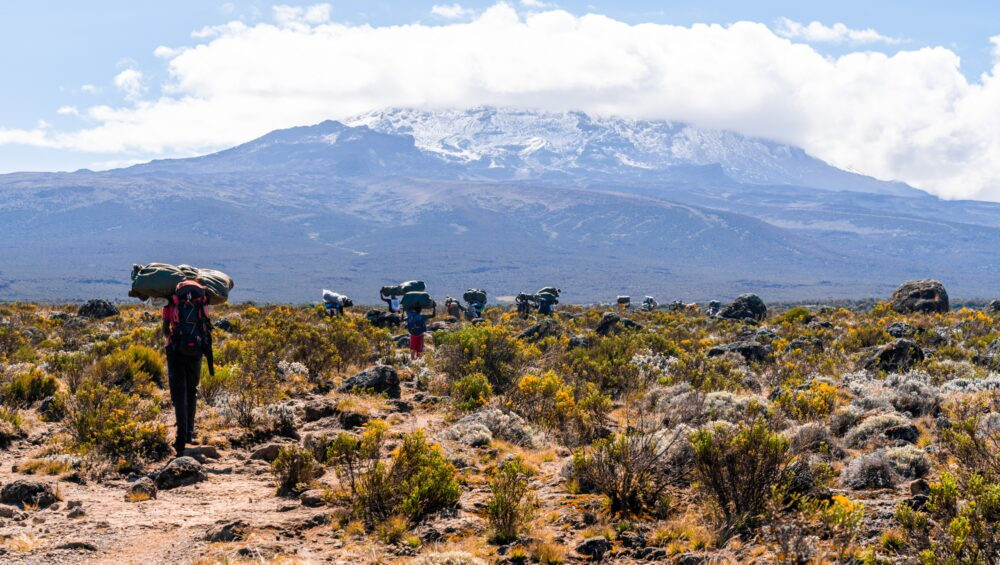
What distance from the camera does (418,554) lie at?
236 inches

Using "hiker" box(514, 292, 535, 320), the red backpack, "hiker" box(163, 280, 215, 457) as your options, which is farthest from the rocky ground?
"hiker" box(514, 292, 535, 320)

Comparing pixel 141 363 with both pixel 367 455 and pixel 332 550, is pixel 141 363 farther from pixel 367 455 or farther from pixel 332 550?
pixel 332 550

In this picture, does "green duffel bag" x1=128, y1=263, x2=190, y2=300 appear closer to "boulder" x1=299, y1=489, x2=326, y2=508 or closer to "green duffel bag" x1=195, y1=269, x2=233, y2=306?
"green duffel bag" x1=195, y1=269, x2=233, y2=306

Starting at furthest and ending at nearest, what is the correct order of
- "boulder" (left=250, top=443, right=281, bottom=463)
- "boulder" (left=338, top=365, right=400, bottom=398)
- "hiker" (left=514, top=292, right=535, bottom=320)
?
1. "hiker" (left=514, top=292, right=535, bottom=320)
2. "boulder" (left=338, top=365, right=400, bottom=398)
3. "boulder" (left=250, top=443, right=281, bottom=463)

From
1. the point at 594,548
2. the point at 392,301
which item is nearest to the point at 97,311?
the point at 392,301

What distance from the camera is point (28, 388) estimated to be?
11039mm

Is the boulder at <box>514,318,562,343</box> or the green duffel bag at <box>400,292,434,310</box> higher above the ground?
the green duffel bag at <box>400,292,434,310</box>

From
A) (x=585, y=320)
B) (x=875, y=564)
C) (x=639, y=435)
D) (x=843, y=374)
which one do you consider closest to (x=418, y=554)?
(x=639, y=435)

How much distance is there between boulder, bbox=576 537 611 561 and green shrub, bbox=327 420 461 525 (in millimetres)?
1472

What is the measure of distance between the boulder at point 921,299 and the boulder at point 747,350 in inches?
652

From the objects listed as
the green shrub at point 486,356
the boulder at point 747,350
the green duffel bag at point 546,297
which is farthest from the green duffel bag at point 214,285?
the green duffel bag at point 546,297

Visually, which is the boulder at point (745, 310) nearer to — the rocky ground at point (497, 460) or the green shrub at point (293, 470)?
the rocky ground at point (497, 460)

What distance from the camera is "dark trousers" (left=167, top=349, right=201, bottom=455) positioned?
8742 millimetres

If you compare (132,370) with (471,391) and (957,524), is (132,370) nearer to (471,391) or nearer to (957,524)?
(471,391)
